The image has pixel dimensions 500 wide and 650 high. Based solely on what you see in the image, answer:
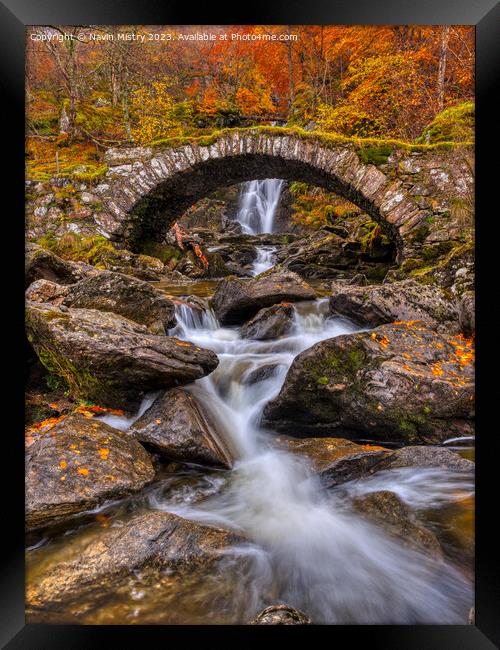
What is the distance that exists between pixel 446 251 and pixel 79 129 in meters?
8.87

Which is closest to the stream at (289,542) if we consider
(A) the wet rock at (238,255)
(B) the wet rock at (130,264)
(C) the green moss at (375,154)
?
(B) the wet rock at (130,264)

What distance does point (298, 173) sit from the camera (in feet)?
27.5

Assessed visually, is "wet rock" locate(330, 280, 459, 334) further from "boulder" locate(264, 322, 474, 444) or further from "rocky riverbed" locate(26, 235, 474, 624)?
"boulder" locate(264, 322, 474, 444)

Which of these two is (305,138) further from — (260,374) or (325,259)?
(260,374)

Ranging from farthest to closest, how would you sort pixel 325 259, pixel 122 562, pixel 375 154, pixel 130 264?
pixel 325 259, pixel 130 264, pixel 375 154, pixel 122 562

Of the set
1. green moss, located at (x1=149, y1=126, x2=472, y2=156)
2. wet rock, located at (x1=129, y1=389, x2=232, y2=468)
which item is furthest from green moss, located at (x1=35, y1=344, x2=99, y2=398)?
green moss, located at (x1=149, y1=126, x2=472, y2=156)

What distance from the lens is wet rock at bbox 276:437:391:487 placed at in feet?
8.30

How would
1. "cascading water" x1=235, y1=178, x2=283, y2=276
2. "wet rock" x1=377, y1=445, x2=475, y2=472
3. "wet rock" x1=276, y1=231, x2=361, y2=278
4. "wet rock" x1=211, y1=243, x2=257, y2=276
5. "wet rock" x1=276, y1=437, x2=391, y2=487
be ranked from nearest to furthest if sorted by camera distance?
"wet rock" x1=377, y1=445, x2=475, y2=472 < "wet rock" x1=276, y1=437, x2=391, y2=487 < "wet rock" x1=276, y1=231, x2=361, y2=278 < "wet rock" x1=211, y1=243, x2=257, y2=276 < "cascading water" x1=235, y1=178, x2=283, y2=276

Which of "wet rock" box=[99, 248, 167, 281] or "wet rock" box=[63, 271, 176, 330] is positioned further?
"wet rock" box=[99, 248, 167, 281]

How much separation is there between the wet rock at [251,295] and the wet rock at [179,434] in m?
2.93

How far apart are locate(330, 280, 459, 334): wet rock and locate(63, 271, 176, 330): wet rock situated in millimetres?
2543
